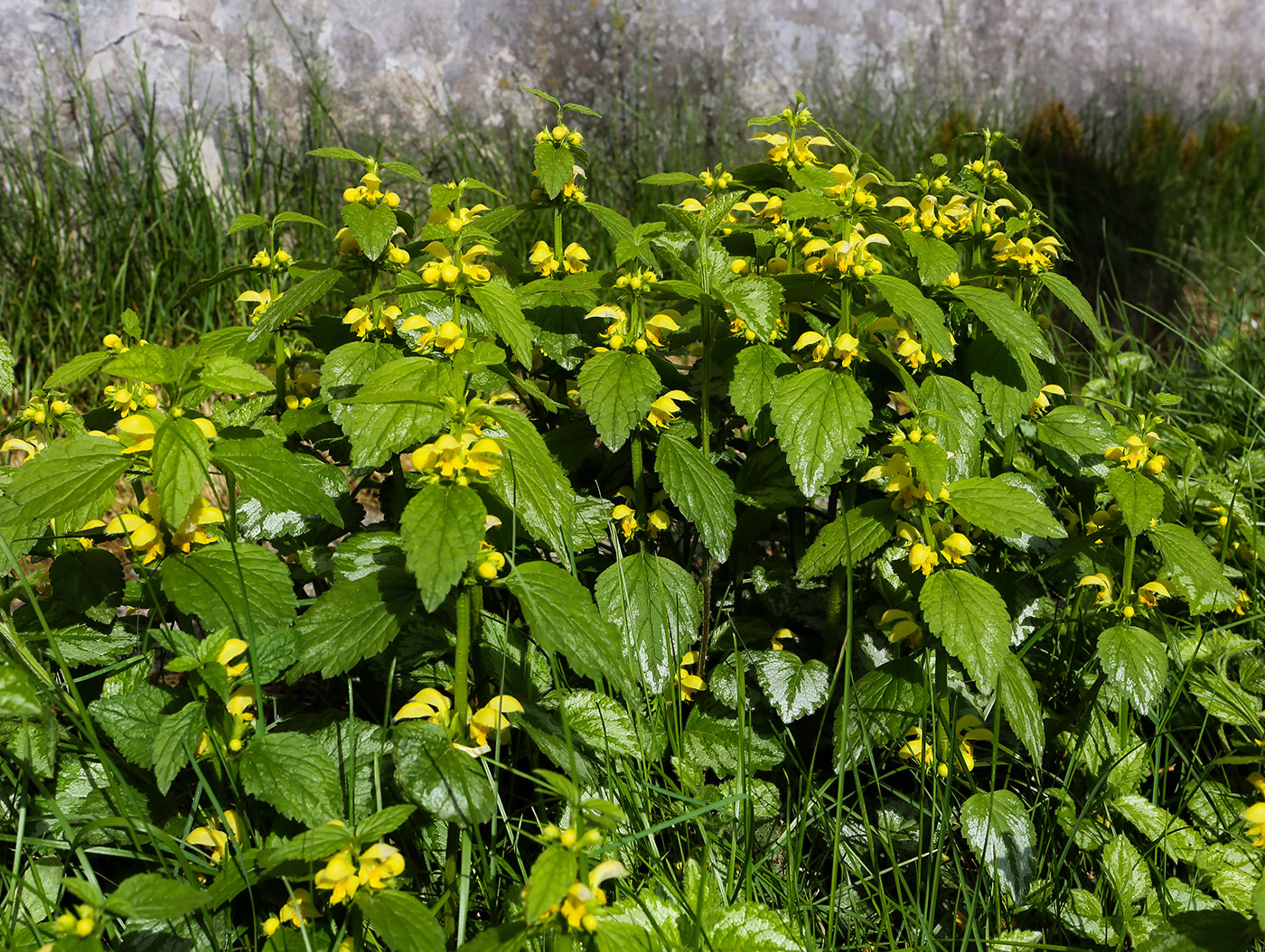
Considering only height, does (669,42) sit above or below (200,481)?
above

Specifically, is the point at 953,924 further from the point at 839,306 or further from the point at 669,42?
the point at 669,42

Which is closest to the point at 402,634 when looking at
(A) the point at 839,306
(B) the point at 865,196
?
(A) the point at 839,306

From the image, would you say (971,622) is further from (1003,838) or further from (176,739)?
(176,739)

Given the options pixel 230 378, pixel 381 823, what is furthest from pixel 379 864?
pixel 230 378

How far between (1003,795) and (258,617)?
1.09 m

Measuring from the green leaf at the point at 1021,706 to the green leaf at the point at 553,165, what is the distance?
989 mm

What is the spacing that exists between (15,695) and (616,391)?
2.61 ft

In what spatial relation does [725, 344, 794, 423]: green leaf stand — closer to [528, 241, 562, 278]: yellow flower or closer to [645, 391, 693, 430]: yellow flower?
[645, 391, 693, 430]: yellow flower

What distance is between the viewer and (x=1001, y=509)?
4.34ft

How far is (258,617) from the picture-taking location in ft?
3.89

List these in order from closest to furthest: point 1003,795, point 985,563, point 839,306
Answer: point 1003,795, point 839,306, point 985,563

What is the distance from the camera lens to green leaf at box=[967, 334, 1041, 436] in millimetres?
1584

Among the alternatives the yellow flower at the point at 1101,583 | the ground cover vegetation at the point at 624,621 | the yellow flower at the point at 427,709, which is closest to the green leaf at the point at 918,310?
the ground cover vegetation at the point at 624,621

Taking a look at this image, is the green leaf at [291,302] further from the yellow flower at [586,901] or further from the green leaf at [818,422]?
the yellow flower at [586,901]
